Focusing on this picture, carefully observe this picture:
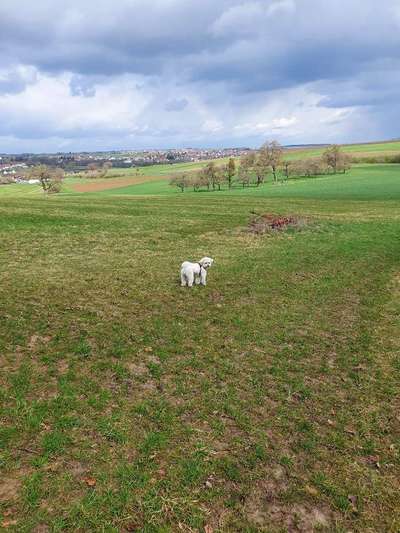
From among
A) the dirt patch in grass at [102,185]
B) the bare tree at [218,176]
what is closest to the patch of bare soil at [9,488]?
the bare tree at [218,176]

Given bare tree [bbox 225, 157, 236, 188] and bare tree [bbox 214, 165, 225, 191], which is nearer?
bare tree [bbox 225, 157, 236, 188]

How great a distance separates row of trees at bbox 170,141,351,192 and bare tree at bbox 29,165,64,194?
3147 cm

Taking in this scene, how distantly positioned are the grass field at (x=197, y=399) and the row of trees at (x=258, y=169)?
307 ft

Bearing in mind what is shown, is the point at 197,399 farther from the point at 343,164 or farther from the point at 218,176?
the point at 343,164

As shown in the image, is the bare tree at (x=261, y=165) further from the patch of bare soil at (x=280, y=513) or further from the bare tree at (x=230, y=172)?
the patch of bare soil at (x=280, y=513)

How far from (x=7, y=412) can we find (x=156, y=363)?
3.61 metres

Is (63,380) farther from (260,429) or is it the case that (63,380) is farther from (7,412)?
(260,429)

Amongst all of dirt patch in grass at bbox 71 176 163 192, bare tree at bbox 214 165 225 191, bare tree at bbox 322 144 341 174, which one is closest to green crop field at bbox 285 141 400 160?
bare tree at bbox 322 144 341 174

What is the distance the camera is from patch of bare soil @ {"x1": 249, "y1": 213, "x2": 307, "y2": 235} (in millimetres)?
28903

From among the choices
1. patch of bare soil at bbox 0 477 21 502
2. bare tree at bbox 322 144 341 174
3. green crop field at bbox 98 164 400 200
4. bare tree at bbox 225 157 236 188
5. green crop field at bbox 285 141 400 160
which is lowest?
patch of bare soil at bbox 0 477 21 502

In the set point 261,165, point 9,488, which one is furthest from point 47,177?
point 9,488

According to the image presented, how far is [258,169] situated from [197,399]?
107m

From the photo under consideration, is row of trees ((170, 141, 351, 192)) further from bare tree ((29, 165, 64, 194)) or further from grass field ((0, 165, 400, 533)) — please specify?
grass field ((0, 165, 400, 533))

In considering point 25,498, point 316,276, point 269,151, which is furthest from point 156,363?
point 269,151
